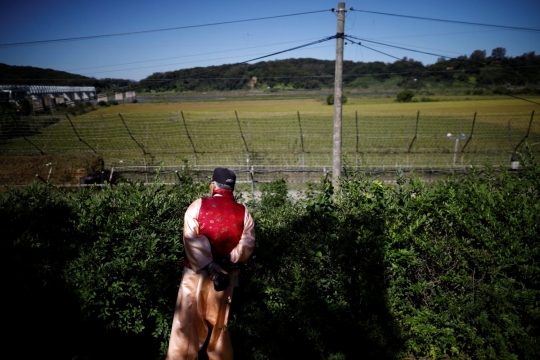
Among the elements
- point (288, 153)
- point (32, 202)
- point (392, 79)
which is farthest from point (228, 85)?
point (392, 79)

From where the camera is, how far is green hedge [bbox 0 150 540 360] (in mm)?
3014

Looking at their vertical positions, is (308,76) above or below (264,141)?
above

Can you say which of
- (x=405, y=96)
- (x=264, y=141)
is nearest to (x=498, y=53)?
(x=405, y=96)

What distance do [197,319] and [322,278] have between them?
1.26 meters

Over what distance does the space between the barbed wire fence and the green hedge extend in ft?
41.4

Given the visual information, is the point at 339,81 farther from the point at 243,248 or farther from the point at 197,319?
the point at 197,319

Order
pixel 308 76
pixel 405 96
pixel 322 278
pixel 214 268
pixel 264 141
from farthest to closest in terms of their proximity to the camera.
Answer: pixel 405 96, pixel 264 141, pixel 308 76, pixel 322 278, pixel 214 268

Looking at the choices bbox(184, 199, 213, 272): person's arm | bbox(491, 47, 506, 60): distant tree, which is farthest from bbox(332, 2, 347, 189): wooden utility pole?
bbox(491, 47, 506, 60): distant tree

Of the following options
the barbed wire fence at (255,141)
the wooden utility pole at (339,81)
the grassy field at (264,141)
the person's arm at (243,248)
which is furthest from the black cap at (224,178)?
the barbed wire fence at (255,141)

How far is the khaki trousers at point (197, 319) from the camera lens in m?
2.80

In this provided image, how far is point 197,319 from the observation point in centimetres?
286

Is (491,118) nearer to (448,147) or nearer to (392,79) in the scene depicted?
(448,147)

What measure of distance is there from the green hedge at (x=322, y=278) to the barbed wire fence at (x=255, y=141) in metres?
12.6

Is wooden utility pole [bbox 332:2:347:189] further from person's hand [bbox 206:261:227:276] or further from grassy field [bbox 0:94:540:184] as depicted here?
grassy field [bbox 0:94:540:184]
